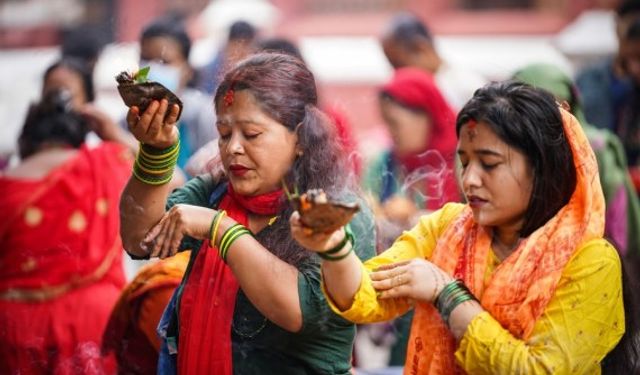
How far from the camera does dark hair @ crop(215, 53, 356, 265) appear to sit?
11.1 ft

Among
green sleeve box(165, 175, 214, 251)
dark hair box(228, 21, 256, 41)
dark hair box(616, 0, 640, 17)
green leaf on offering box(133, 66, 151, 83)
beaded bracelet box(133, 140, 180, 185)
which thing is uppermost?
green leaf on offering box(133, 66, 151, 83)

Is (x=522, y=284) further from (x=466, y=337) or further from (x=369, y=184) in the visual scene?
(x=369, y=184)

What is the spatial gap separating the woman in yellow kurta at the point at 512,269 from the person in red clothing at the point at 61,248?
197cm

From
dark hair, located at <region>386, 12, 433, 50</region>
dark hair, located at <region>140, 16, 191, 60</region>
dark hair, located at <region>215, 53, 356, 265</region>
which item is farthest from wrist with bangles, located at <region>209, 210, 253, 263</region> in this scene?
dark hair, located at <region>386, 12, 433, 50</region>

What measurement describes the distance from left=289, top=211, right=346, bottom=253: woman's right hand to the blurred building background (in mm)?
6328

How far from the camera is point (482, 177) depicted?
329cm

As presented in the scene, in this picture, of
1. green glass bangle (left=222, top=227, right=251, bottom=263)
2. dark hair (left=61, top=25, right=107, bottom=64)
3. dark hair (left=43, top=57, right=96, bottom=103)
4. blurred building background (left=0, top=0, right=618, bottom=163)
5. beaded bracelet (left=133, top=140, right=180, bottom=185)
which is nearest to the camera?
green glass bangle (left=222, top=227, right=251, bottom=263)

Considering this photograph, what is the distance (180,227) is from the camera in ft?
10.7

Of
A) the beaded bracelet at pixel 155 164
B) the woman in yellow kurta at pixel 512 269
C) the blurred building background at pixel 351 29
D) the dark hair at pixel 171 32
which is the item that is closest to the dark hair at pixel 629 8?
the blurred building background at pixel 351 29

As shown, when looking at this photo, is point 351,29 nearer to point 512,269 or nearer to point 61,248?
point 61,248

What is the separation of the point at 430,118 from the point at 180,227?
10.1 ft

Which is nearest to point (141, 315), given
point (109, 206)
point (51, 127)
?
point (109, 206)

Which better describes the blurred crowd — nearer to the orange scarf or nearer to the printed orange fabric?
the printed orange fabric

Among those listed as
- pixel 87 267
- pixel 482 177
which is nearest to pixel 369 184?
pixel 87 267
